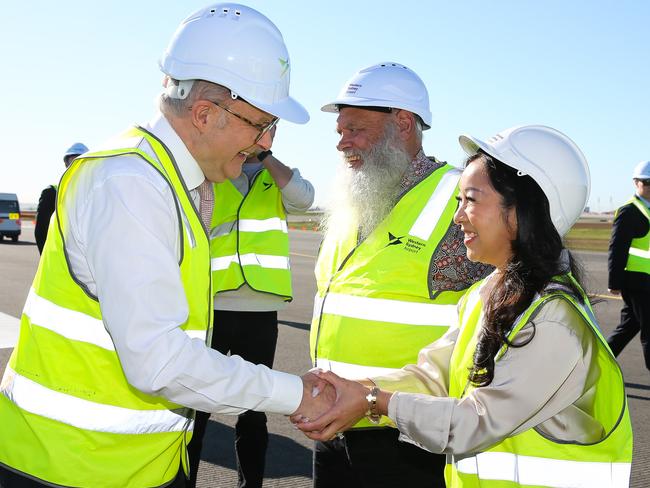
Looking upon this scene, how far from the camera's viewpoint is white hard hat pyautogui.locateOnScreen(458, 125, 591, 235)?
90.2 inches

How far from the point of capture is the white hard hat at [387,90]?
369 centimetres

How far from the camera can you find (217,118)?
2.29 metres

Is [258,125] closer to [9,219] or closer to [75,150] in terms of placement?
[75,150]

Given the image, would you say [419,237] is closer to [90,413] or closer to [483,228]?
[483,228]

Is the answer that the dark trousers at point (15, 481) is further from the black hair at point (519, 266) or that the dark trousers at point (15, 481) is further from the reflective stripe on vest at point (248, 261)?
the reflective stripe on vest at point (248, 261)

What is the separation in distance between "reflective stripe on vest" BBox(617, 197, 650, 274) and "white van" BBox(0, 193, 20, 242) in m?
23.8

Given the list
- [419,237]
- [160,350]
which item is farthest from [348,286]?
[160,350]

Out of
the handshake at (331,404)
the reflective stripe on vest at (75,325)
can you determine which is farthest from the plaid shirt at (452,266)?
the reflective stripe on vest at (75,325)

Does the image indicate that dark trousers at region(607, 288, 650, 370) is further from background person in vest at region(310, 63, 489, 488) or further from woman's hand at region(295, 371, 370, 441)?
woman's hand at region(295, 371, 370, 441)

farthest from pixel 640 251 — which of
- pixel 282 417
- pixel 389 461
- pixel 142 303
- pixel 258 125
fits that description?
pixel 142 303

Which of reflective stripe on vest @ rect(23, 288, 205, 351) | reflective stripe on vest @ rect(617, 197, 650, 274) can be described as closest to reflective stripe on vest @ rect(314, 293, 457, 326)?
reflective stripe on vest @ rect(23, 288, 205, 351)

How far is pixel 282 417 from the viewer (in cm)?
591

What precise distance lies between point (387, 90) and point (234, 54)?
157 cm

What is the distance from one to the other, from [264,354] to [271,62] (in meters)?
2.59
